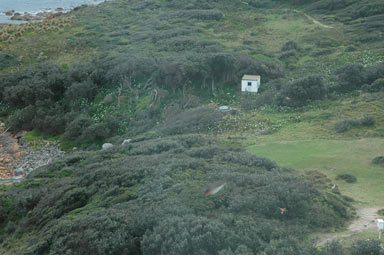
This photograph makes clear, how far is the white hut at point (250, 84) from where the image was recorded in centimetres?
2793

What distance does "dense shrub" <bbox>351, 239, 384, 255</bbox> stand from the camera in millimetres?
8516

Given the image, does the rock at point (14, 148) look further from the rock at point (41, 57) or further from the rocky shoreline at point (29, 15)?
the rocky shoreline at point (29, 15)

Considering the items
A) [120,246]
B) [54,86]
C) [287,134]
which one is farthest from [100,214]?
[54,86]

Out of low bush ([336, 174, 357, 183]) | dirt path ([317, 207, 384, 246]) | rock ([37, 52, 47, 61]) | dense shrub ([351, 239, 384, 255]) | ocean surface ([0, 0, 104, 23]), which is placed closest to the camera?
dense shrub ([351, 239, 384, 255])

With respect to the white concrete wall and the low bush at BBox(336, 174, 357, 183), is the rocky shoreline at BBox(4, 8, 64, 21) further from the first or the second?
the low bush at BBox(336, 174, 357, 183)

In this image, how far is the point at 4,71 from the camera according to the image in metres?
37.8

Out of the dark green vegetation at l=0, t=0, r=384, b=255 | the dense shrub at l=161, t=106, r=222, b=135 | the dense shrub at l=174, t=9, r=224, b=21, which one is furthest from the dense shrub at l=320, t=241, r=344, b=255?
the dense shrub at l=174, t=9, r=224, b=21

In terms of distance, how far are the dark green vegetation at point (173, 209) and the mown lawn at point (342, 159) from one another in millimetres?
1525

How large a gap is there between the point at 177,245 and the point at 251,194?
3150mm

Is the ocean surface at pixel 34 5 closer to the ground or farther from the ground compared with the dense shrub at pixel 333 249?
farther from the ground

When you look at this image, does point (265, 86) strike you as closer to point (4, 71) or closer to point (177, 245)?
point (177, 245)

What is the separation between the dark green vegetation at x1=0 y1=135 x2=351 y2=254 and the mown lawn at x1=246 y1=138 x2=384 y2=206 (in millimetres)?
1525

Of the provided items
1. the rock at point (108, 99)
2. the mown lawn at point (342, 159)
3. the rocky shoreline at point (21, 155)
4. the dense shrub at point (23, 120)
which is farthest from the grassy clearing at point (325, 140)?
the dense shrub at point (23, 120)

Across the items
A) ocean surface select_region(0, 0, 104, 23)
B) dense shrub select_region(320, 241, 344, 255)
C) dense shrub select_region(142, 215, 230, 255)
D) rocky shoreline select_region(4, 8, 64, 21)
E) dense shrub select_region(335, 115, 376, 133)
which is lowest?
dense shrub select_region(320, 241, 344, 255)
